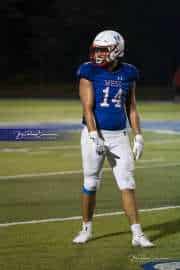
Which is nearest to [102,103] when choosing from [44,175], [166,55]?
[44,175]

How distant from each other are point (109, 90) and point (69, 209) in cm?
229

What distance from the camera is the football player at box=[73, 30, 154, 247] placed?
313 inches

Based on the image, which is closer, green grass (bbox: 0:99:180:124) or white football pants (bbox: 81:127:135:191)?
white football pants (bbox: 81:127:135:191)

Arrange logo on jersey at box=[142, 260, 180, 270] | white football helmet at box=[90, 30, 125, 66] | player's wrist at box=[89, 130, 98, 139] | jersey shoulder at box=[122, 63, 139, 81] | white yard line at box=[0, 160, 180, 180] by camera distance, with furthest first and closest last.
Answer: white yard line at box=[0, 160, 180, 180] → jersey shoulder at box=[122, 63, 139, 81] → white football helmet at box=[90, 30, 125, 66] → player's wrist at box=[89, 130, 98, 139] → logo on jersey at box=[142, 260, 180, 270]

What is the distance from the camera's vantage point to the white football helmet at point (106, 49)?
7934 mm

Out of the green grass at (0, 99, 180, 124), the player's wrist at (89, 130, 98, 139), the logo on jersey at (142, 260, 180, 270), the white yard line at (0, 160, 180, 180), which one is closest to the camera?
the logo on jersey at (142, 260, 180, 270)

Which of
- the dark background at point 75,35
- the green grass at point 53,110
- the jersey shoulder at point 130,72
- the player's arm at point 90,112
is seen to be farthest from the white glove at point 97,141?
the dark background at point 75,35

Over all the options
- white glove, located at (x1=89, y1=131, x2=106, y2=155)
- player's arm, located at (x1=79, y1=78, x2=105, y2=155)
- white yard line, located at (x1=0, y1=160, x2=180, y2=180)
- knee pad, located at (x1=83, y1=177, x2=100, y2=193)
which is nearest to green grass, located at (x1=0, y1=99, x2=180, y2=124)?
white yard line, located at (x1=0, y1=160, x2=180, y2=180)

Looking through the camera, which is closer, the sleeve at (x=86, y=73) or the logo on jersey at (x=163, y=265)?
the logo on jersey at (x=163, y=265)

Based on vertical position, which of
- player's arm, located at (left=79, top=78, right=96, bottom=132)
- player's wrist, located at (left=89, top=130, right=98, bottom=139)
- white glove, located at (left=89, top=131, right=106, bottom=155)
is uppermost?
player's arm, located at (left=79, top=78, right=96, bottom=132)

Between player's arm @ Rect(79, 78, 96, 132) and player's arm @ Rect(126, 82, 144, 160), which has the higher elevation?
player's arm @ Rect(79, 78, 96, 132)

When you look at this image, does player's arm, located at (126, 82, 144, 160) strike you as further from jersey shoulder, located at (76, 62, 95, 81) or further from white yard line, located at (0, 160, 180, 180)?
white yard line, located at (0, 160, 180, 180)

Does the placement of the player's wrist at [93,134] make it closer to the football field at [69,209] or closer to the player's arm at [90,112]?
the player's arm at [90,112]

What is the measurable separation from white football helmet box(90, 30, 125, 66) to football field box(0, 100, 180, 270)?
156 centimetres
